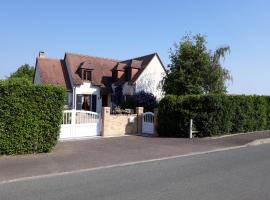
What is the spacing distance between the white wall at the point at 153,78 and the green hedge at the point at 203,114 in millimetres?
14109

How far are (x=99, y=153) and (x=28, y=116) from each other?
2.87 metres

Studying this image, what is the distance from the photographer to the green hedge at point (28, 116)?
12.1 metres

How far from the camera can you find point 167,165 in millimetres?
11219

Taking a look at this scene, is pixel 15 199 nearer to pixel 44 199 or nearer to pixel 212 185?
pixel 44 199

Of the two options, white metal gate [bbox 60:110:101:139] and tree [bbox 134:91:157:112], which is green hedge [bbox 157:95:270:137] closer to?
white metal gate [bbox 60:110:101:139]

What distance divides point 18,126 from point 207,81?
72.3 feet

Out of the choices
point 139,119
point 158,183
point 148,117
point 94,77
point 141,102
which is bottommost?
point 158,183

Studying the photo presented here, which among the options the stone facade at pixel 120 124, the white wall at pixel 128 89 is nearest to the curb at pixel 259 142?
the stone facade at pixel 120 124

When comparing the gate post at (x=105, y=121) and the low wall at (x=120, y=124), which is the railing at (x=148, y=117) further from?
the gate post at (x=105, y=121)

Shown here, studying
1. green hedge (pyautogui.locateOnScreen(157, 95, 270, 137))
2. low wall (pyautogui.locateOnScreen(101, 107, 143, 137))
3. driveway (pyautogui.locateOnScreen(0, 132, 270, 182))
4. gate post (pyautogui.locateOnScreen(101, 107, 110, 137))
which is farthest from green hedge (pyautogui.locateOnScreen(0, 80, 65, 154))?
green hedge (pyautogui.locateOnScreen(157, 95, 270, 137))

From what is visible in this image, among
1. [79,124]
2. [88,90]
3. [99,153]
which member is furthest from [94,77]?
[99,153]

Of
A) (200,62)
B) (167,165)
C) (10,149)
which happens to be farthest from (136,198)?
(200,62)

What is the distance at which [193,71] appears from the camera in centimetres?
3128

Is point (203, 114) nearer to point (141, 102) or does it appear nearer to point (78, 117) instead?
point (78, 117)
